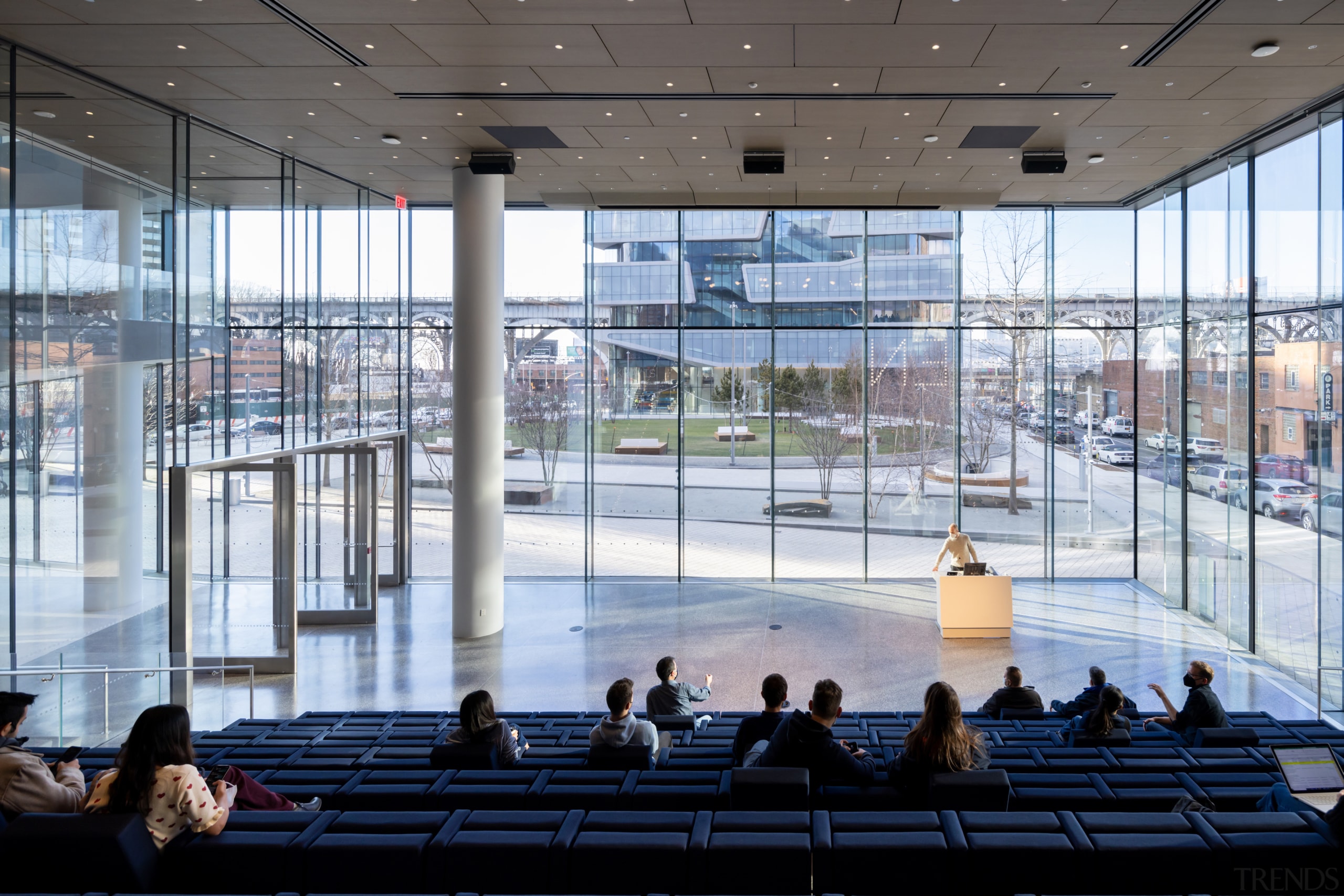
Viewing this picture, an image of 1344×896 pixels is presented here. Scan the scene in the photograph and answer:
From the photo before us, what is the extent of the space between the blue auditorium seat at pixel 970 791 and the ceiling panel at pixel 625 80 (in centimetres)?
618

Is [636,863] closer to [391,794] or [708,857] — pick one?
[708,857]

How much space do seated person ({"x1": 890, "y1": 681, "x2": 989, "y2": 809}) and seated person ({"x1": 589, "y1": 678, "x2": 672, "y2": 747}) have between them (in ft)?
5.23

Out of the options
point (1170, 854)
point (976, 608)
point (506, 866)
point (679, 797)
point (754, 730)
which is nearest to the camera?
point (1170, 854)

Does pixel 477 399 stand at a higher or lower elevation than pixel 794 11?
lower

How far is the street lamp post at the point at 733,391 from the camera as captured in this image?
14469mm

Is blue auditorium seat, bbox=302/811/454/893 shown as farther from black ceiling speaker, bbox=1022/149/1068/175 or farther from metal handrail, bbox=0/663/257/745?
black ceiling speaker, bbox=1022/149/1068/175

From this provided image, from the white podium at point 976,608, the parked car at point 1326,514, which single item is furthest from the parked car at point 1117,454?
the parked car at point 1326,514

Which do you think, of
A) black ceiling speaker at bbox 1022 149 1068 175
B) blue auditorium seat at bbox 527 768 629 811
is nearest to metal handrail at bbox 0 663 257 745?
blue auditorium seat at bbox 527 768 629 811

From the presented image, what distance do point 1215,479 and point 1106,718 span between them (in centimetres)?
746

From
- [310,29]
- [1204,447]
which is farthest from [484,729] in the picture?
[1204,447]

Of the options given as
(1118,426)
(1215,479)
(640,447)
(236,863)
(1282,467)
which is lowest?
(236,863)

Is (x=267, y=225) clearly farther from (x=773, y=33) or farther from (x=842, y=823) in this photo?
(x=842, y=823)

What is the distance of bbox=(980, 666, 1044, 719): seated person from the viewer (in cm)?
737

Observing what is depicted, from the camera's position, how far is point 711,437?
1461cm
